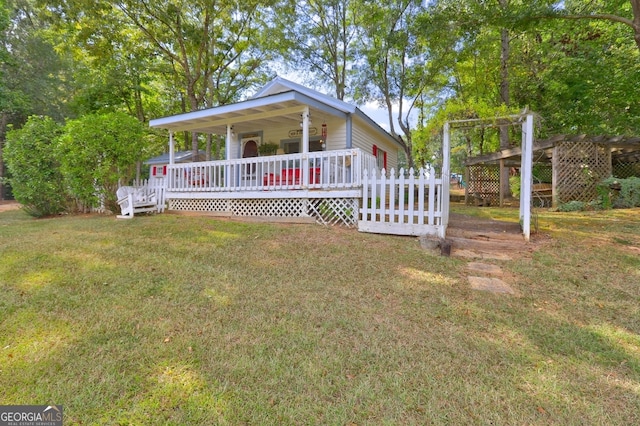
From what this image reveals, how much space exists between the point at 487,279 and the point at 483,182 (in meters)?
12.9

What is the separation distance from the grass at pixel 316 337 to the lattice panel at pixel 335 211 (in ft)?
7.24

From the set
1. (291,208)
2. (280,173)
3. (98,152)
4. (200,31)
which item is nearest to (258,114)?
(280,173)

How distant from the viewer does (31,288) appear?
3541 mm

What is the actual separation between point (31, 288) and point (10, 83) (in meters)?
23.2

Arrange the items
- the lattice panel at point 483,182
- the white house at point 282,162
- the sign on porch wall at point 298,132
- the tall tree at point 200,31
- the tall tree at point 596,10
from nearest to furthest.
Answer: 1. the tall tree at point 596,10
2. the white house at point 282,162
3. the sign on porch wall at point 298,132
4. the tall tree at point 200,31
5. the lattice panel at point 483,182

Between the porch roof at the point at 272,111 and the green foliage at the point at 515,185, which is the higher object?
the porch roof at the point at 272,111

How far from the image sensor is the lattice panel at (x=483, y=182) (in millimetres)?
15109

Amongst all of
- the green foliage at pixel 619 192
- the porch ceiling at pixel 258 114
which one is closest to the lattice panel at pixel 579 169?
the green foliage at pixel 619 192

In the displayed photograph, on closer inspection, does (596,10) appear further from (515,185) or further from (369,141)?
(515,185)

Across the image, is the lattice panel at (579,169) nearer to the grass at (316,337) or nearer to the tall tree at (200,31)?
the grass at (316,337)

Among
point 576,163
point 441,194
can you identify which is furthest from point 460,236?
point 576,163

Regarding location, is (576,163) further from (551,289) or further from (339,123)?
(551,289)

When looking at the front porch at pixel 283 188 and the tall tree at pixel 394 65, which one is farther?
the tall tree at pixel 394 65

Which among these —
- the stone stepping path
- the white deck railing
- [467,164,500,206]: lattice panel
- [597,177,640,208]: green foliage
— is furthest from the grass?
[467,164,500,206]: lattice panel
